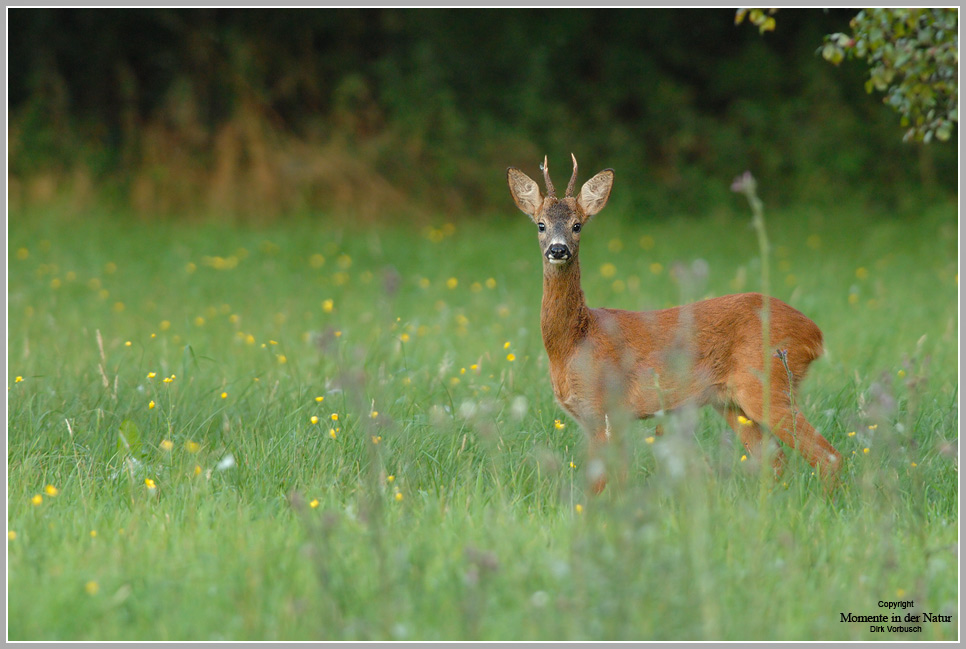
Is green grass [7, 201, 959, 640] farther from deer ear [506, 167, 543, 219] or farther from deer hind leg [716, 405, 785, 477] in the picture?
deer ear [506, 167, 543, 219]

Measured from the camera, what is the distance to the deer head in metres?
4.18

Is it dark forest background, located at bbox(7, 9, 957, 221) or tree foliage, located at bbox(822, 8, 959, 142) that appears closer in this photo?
tree foliage, located at bbox(822, 8, 959, 142)

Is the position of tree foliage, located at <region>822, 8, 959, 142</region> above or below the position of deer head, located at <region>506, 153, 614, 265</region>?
above

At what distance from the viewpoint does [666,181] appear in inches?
538

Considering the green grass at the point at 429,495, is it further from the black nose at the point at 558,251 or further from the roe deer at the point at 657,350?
the black nose at the point at 558,251

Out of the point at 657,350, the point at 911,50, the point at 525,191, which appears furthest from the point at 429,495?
the point at 911,50

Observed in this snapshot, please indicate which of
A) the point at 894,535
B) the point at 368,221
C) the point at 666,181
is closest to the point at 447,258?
the point at 368,221

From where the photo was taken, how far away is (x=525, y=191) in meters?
4.50

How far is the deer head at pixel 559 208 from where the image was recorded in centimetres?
418

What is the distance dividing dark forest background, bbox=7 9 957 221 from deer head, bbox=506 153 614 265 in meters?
Answer: 7.78

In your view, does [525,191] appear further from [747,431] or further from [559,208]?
[747,431]

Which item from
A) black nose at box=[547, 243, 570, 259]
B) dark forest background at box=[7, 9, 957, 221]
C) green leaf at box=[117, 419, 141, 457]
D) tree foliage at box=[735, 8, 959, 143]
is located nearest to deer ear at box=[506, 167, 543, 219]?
black nose at box=[547, 243, 570, 259]

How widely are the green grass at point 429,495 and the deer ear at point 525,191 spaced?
0.66 meters

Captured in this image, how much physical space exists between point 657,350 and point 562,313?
403 mm
